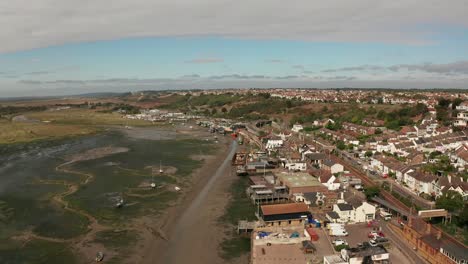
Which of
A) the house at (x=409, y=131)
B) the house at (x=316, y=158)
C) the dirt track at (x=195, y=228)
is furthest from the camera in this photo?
the house at (x=409, y=131)

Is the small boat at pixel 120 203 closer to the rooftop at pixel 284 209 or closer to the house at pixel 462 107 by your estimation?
the rooftop at pixel 284 209

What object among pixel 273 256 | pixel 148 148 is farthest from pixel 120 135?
pixel 273 256

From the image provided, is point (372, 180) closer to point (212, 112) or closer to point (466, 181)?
point (466, 181)

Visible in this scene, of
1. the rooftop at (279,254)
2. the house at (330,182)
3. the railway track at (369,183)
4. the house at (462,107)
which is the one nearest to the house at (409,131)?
the railway track at (369,183)

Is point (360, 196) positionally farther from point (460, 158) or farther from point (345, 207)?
point (460, 158)

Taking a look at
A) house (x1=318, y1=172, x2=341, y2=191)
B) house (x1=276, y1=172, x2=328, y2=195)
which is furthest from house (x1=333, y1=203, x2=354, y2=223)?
house (x1=318, y1=172, x2=341, y2=191)

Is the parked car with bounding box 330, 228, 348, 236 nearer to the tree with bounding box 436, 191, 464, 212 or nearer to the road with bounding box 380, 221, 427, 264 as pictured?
the road with bounding box 380, 221, 427, 264

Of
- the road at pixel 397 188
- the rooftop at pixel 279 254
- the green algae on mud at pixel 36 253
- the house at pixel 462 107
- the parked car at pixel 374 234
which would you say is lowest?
the green algae on mud at pixel 36 253
